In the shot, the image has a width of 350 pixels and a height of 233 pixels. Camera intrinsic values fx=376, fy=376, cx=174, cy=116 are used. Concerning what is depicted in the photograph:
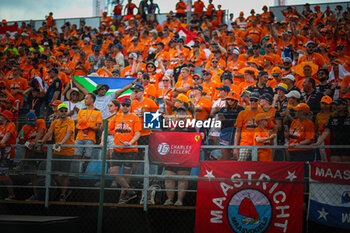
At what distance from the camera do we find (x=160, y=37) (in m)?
14.2

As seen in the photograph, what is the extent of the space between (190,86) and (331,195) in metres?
4.93

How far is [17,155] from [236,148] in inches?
139

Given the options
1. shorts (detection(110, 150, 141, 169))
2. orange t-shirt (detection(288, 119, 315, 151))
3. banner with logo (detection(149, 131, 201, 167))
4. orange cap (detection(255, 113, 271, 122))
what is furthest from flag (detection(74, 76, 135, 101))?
orange t-shirt (detection(288, 119, 315, 151))

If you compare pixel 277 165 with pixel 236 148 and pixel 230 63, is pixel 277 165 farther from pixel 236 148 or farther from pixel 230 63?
pixel 230 63

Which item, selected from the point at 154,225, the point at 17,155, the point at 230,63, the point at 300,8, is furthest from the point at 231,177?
the point at 300,8

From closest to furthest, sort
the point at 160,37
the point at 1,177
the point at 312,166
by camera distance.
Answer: the point at 312,166 → the point at 1,177 → the point at 160,37

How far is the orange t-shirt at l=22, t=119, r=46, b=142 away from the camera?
19.7 ft

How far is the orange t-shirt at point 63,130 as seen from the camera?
19.8 ft

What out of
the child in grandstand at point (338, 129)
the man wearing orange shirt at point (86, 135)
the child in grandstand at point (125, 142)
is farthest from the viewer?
the man wearing orange shirt at point (86, 135)

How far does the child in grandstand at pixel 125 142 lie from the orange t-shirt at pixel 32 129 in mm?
1101

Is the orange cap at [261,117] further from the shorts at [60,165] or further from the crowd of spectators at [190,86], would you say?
the shorts at [60,165]

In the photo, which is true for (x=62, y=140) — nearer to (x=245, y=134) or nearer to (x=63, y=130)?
(x=63, y=130)

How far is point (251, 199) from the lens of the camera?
4.94 m

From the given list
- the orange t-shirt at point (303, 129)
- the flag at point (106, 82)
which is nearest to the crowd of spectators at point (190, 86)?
the orange t-shirt at point (303, 129)
